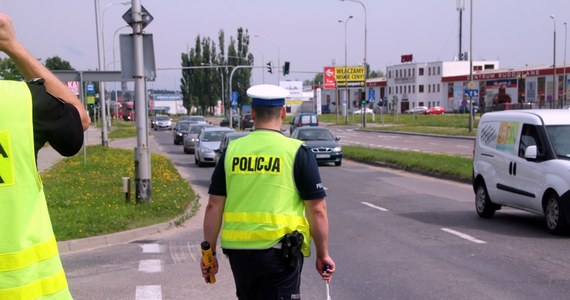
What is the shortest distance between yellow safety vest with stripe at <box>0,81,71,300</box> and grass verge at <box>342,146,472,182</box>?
17.3 metres

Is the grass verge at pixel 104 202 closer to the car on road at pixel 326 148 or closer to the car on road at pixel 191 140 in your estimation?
the car on road at pixel 326 148

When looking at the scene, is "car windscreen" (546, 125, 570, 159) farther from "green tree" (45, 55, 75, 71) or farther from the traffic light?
"green tree" (45, 55, 75, 71)

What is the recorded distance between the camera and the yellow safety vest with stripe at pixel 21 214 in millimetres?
2334

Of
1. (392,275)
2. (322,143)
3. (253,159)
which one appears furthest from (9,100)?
(322,143)

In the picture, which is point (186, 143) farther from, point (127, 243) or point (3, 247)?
point (3, 247)

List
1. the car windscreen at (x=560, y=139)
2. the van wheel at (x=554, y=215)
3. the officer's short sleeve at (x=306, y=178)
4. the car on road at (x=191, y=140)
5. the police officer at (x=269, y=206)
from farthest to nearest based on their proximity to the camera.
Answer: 1. the car on road at (x=191, y=140)
2. the car windscreen at (x=560, y=139)
3. the van wheel at (x=554, y=215)
4. the officer's short sleeve at (x=306, y=178)
5. the police officer at (x=269, y=206)

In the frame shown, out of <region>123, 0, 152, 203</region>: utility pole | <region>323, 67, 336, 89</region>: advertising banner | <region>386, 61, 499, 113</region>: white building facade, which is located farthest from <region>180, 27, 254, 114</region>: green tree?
<region>123, 0, 152, 203</region>: utility pole

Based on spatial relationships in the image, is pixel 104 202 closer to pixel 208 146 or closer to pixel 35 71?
pixel 35 71

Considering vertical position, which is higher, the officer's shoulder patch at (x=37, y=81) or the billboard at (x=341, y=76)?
the billboard at (x=341, y=76)

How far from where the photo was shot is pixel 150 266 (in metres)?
8.58

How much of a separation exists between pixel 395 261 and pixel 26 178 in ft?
21.9

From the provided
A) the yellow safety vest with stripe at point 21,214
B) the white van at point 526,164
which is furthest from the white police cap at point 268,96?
the white van at point 526,164

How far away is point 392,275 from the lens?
25.5 feet

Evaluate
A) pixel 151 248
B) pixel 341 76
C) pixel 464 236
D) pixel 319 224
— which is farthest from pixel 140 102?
pixel 341 76
